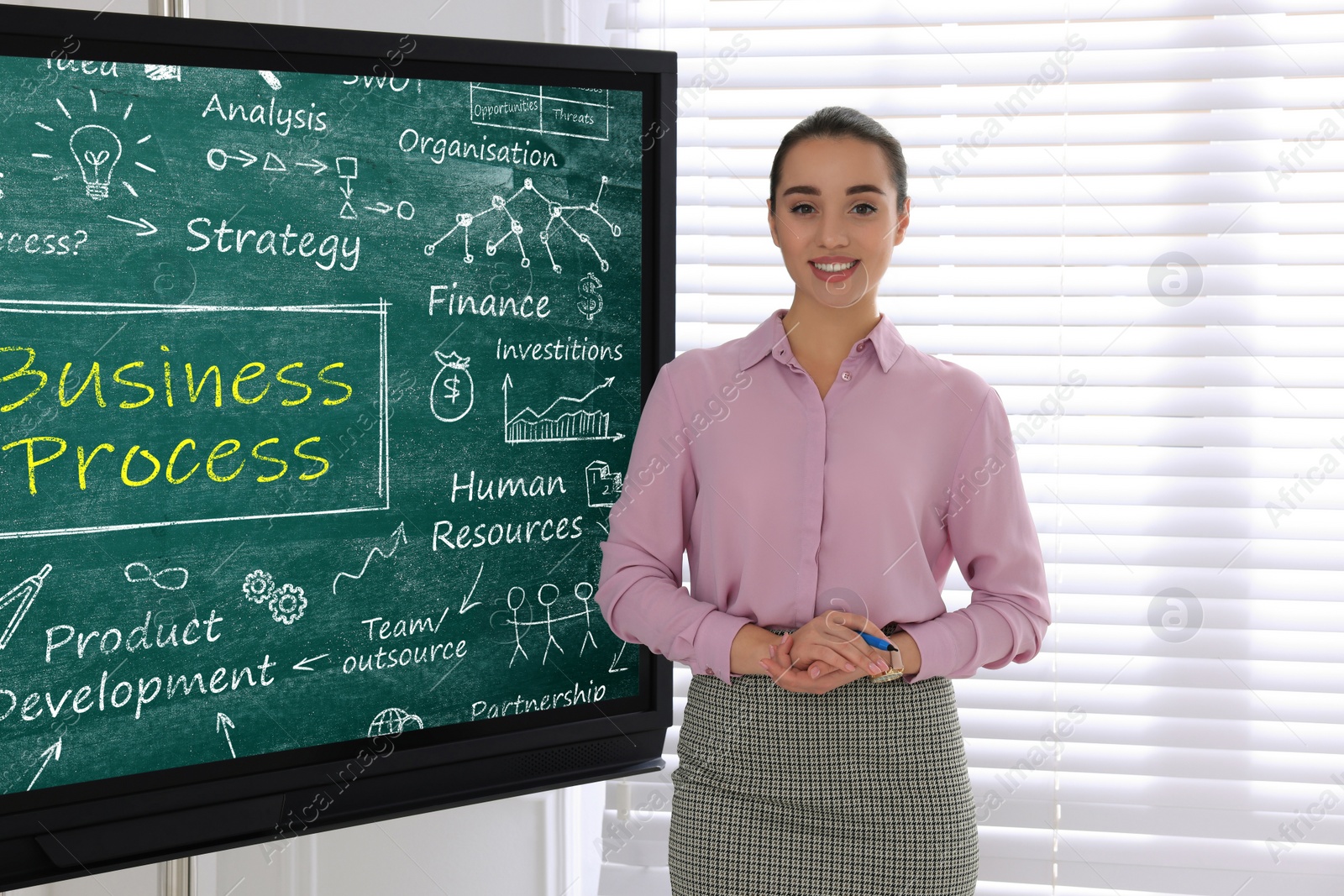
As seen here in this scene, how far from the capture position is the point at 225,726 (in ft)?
4.20

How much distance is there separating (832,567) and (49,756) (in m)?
1.08

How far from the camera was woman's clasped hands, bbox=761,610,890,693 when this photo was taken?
1.22 metres

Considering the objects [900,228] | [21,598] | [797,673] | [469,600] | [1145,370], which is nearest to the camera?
[21,598]

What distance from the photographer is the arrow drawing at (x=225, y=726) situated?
1.27 metres

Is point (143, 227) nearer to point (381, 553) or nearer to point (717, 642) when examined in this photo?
point (381, 553)

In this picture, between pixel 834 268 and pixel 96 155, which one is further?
pixel 834 268

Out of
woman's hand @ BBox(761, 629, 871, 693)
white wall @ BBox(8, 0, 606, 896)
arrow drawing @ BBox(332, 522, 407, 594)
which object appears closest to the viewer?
woman's hand @ BBox(761, 629, 871, 693)

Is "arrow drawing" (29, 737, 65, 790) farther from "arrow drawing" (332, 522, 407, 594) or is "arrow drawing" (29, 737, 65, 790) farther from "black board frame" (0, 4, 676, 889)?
"arrow drawing" (332, 522, 407, 594)

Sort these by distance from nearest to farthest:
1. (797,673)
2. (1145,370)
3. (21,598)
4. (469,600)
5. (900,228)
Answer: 1. (21,598)
2. (797,673)
3. (900,228)
4. (469,600)
5. (1145,370)

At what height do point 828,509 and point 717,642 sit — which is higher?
point 828,509

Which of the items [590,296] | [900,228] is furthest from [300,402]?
Answer: [900,228]

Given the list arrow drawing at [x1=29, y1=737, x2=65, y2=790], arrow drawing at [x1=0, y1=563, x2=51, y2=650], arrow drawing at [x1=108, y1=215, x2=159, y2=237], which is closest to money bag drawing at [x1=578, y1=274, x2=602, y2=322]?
arrow drawing at [x1=108, y1=215, x2=159, y2=237]

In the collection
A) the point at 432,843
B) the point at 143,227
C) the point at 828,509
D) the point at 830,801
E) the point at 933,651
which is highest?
the point at 143,227

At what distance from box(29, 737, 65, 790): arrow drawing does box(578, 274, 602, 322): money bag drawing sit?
975 mm
